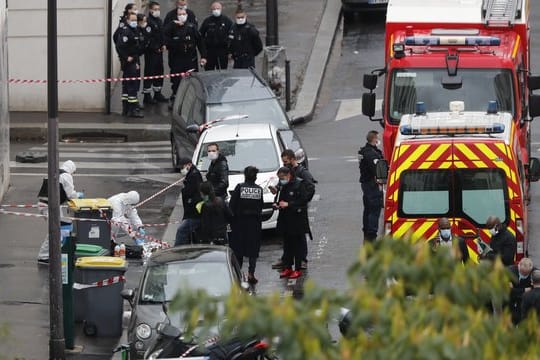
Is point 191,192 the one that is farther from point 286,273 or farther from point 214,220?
point 286,273

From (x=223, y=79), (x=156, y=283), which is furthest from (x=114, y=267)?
(x=223, y=79)

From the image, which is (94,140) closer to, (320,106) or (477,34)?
(320,106)

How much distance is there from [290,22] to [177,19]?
6.65 metres

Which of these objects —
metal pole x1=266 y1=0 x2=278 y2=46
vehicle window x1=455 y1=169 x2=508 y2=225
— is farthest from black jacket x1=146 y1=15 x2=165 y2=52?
vehicle window x1=455 y1=169 x2=508 y2=225

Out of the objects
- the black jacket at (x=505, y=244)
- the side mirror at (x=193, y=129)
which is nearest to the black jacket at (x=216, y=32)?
the side mirror at (x=193, y=129)

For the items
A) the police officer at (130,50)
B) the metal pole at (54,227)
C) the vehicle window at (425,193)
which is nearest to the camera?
the metal pole at (54,227)

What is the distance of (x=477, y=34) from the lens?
2102 cm

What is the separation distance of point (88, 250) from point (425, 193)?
4392 mm

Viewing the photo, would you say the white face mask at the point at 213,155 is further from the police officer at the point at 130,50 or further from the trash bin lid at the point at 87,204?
the police officer at the point at 130,50

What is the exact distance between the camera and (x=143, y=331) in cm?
1528

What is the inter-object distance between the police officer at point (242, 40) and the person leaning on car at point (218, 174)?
907cm

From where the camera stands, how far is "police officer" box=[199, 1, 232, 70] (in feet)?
95.9

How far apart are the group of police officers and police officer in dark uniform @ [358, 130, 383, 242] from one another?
30.3 feet

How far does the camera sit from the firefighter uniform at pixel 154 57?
28922 mm
